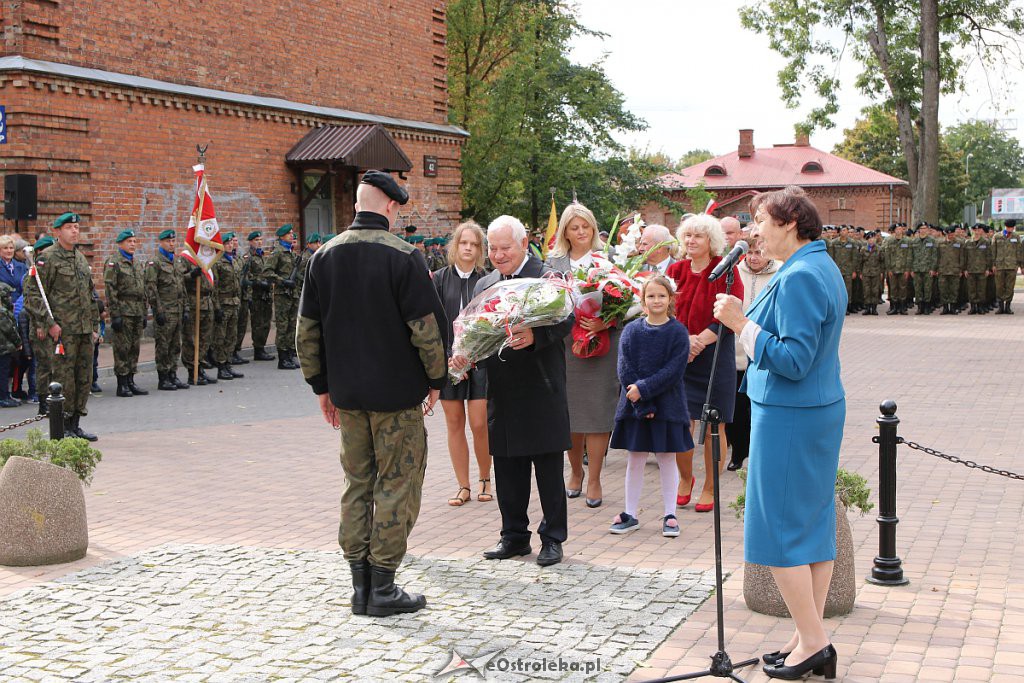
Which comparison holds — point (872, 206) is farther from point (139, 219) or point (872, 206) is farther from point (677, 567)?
point (677, 567)

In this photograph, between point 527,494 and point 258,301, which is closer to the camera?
point 527,494

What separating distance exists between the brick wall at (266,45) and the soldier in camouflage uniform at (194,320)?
4.64m

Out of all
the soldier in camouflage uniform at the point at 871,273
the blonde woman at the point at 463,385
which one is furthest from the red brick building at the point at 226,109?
the blonde woman at the point at 463,385

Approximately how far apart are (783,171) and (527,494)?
64.9 m

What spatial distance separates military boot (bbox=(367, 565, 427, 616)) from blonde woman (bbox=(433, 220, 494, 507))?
94.2 inches

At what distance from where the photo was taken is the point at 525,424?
655 cm

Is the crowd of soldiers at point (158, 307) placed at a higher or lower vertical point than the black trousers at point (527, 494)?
higher

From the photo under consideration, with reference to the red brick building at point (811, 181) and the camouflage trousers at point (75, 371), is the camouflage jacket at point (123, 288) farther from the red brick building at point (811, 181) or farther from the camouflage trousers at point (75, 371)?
the red brick building at point (811, 181)

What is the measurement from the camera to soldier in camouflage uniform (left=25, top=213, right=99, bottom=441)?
11445 millimetres

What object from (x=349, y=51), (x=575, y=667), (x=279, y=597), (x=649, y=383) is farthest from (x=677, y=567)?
(x=349, y=51)

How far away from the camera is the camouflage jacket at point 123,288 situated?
1459 cm

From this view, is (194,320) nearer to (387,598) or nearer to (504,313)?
(504,313)

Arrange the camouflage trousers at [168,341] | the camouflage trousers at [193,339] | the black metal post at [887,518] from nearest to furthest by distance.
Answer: the black metal post at [887,518], the camouflage trousers at [168,341], the camouflage trousers at [193,339]

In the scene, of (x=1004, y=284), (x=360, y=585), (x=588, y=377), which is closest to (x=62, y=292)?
(x=588, y=377)
